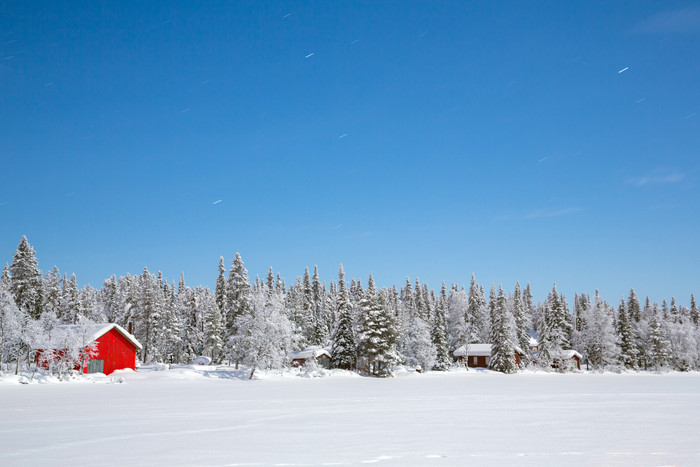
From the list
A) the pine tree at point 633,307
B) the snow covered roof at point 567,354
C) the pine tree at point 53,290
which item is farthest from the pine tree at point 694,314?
the pine tree at point 53,290

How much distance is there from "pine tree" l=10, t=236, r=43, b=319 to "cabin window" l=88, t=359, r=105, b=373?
1795cm

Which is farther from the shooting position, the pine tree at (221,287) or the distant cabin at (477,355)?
the distant cabin at (477,355)

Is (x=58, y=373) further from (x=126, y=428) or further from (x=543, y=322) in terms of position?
(x=543, y=322)

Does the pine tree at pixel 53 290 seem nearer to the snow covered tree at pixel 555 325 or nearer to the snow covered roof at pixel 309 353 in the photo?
the snow covered roof at pixel 309 353

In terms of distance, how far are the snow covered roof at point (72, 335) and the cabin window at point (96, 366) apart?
9.44 feet

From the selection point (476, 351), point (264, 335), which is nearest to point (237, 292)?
point (264, 335)

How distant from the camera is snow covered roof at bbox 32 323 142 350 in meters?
53.7

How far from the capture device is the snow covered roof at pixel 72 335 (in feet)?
176

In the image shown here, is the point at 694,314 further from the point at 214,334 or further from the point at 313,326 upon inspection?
the point at 214,334

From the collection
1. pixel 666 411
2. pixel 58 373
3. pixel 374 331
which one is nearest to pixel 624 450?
pixel 666 411

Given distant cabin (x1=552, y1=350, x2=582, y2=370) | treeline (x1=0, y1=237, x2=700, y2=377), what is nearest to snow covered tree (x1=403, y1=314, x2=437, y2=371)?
treeline (x1=0, y1=237, x2=700, y2=377)

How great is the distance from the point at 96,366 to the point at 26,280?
2120cm

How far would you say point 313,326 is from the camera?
385 feet

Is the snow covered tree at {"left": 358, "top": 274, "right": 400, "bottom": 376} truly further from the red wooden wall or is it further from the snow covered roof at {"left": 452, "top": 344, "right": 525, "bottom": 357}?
the snow covered roof at {"left": 452, "top": 344, "right": 525, "bottom": 357}
